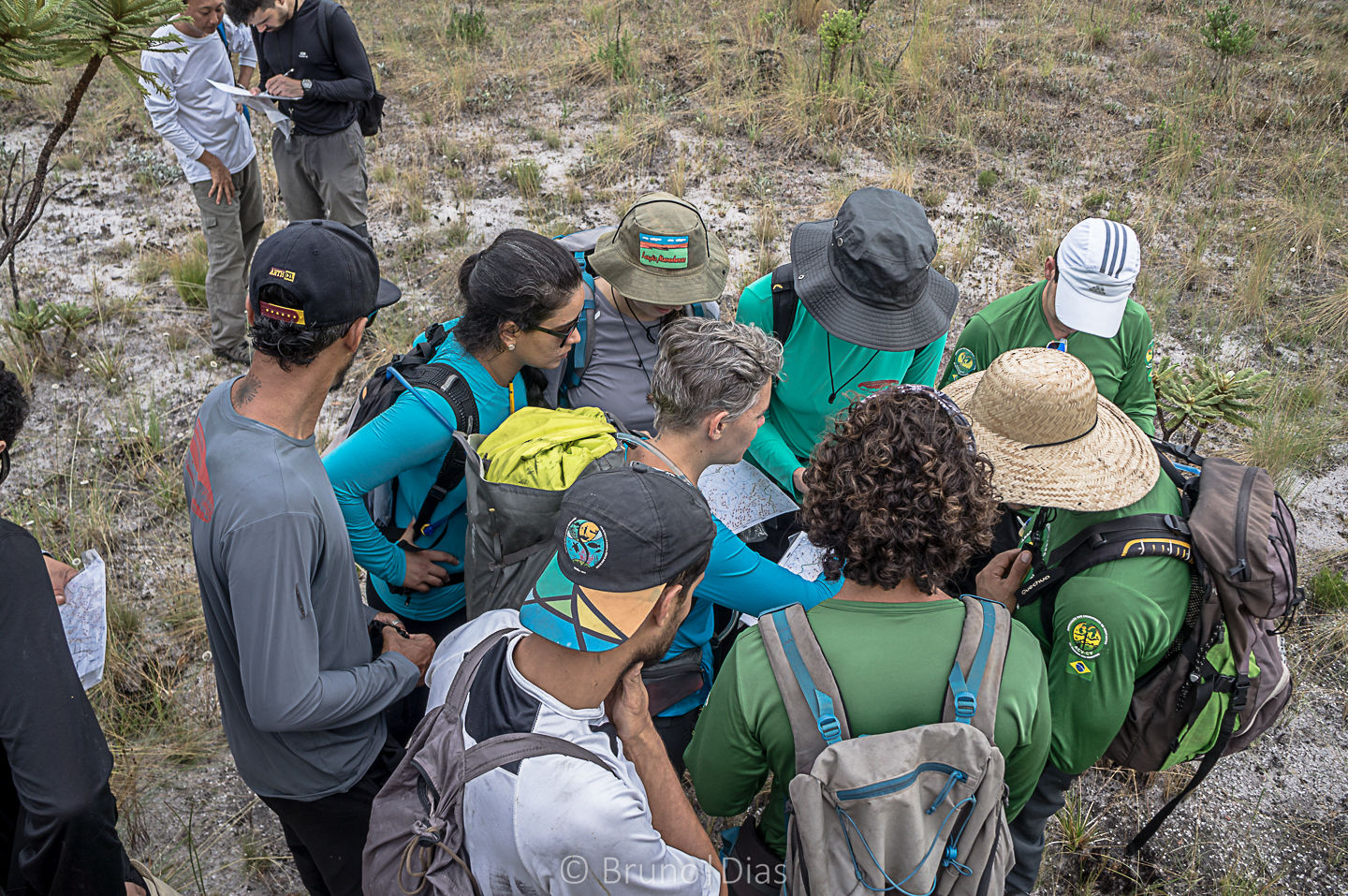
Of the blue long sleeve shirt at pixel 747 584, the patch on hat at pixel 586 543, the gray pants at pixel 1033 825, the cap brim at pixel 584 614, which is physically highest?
the patch on hat at pixel 586 543

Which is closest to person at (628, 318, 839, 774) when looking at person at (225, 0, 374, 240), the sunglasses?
the sunglasses

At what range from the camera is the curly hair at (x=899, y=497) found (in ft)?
5.95

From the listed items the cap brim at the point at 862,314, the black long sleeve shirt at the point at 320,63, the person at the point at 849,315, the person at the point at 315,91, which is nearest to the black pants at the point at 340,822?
the person at the point at 849,315

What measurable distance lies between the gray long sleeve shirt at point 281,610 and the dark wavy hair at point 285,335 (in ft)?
0.40

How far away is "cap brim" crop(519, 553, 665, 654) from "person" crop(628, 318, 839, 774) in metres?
0.61

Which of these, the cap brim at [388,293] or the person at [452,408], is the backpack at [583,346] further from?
the cap brim at [388,293]

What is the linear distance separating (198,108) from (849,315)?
4.19m

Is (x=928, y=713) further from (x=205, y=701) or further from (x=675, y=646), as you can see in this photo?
(x=205, y=701)

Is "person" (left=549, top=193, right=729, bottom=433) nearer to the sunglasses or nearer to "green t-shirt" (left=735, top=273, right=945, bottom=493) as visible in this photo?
"green t-shirt" (left=735, top=273, right=945, bottom=493)

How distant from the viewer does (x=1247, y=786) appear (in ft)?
10.9

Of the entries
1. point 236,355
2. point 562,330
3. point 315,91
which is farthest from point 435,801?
point 315,91

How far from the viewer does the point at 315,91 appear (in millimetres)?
5109

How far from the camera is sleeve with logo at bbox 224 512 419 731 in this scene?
5.58ft

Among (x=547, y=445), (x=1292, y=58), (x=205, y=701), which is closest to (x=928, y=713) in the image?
(x=547, y=445)
